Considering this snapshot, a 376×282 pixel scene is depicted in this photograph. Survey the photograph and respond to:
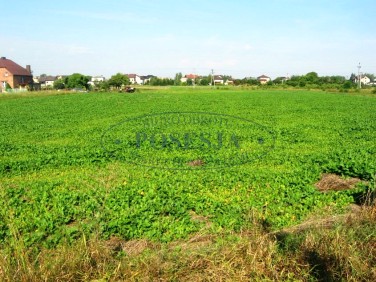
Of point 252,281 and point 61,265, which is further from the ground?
point 61,265

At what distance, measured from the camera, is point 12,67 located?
243 ft

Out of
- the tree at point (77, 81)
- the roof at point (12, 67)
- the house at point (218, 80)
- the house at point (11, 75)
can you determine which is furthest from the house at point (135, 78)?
the house at point (11, 75)

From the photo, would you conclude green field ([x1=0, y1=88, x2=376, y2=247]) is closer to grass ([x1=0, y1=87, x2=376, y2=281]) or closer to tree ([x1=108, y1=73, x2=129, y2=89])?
grass ([x1=0, y1=87, x2=376, y2=281])

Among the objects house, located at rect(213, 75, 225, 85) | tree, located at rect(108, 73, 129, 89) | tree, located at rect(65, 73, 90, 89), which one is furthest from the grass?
house, located at rect(213, 75, 225, 85)

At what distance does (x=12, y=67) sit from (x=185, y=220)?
79791 mm

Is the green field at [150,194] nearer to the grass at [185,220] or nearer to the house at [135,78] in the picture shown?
the grass at [185,220]

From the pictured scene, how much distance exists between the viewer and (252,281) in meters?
4.07

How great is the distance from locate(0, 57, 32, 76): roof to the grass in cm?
7121

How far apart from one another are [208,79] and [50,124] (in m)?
112

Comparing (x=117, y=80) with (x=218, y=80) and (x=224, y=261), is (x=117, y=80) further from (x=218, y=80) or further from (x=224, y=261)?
(x=218, y=80)

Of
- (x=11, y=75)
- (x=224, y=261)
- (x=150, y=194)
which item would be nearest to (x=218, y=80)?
(x=11, y=75)

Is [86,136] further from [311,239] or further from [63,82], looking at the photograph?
[63,82]

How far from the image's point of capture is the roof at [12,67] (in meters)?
72.3

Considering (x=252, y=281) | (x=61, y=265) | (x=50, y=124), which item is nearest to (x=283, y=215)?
(x=252, y=281)
